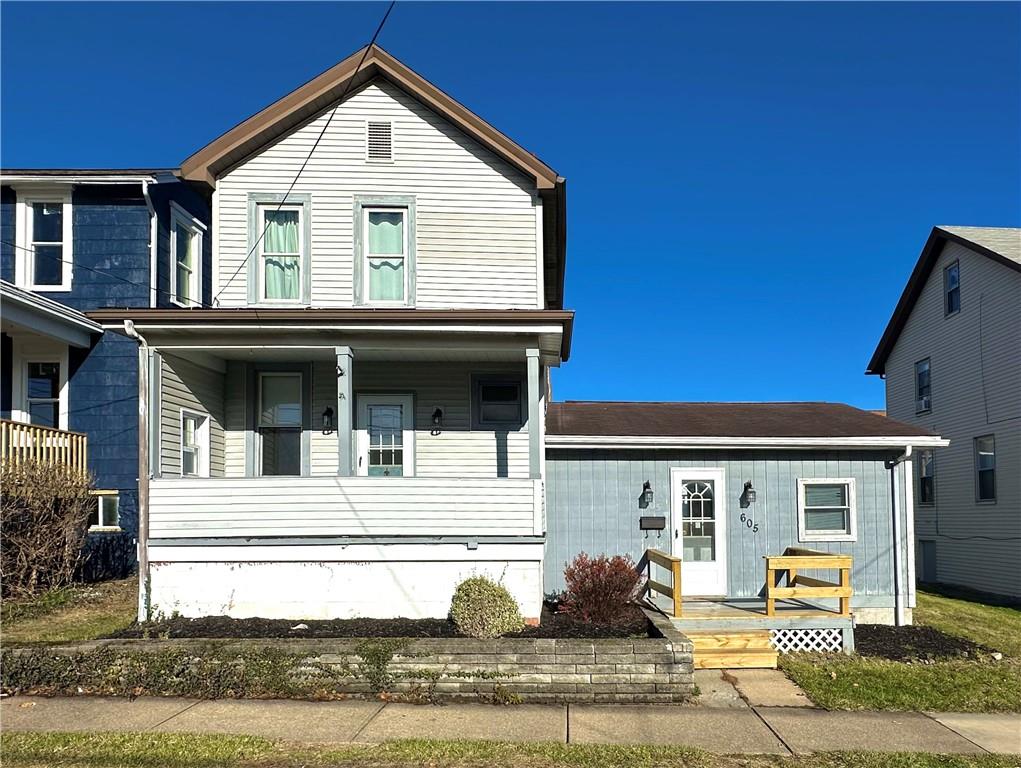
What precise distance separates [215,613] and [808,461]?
9.30 meters

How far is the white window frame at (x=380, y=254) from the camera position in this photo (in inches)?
506

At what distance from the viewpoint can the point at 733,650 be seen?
33.4 ft

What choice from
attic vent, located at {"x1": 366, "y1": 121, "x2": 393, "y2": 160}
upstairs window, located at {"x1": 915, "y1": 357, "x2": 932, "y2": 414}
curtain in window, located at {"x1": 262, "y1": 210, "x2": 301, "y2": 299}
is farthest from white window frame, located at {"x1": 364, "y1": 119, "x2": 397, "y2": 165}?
upstairs window, located at {"x1": 915, "y1": 357, "x2": 932, "y2": 414}

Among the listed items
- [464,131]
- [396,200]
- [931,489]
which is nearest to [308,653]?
[396,200]

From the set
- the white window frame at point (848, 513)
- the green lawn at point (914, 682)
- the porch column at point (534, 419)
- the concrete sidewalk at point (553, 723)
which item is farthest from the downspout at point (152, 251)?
the green lawn at point (914, 682)

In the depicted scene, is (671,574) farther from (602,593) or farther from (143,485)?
(143,485)

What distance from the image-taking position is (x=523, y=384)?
44.5 ft

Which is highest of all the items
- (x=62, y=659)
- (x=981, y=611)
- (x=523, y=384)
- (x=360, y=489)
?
(x=523, y=384)

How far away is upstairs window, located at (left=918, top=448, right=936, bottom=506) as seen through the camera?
69.3 ft

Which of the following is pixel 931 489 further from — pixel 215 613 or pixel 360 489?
pixel 215 613

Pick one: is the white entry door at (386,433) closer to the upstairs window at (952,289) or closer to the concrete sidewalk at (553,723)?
the concrete sidewalk at (553,723)

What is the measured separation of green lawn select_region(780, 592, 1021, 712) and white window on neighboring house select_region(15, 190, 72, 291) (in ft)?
48.3

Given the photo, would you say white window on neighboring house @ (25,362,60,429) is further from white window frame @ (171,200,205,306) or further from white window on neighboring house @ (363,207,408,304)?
white window on neighboring house @ (363,207,408,304)

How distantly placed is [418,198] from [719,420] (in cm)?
651
